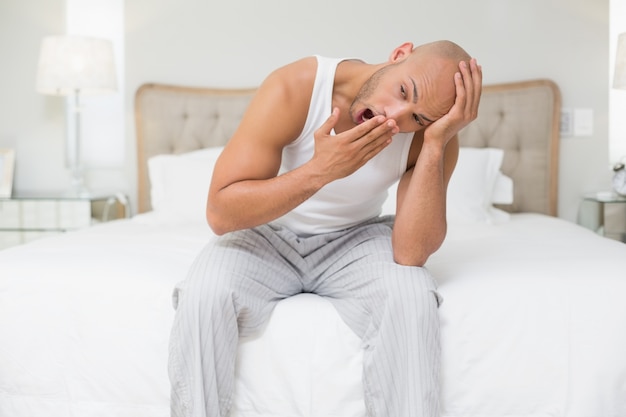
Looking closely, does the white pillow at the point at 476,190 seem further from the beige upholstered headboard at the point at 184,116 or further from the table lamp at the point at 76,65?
the table lamp at the point at 76,65

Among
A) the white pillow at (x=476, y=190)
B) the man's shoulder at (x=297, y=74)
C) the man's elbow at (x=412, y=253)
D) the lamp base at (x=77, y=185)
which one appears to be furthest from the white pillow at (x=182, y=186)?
the man's elbow at (x=412, y=253)

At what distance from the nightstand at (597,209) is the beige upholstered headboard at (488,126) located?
0.13 meters

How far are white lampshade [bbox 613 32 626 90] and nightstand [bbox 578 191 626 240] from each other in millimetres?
454

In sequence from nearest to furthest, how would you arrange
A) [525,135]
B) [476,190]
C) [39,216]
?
[476,190] → [39,216] → [525,135]

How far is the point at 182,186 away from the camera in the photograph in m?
2.37

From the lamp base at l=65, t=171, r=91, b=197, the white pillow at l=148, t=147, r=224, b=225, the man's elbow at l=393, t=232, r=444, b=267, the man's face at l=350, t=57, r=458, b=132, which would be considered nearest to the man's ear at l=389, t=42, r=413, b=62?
the man's face at l=350, t=57, r=458, b=132

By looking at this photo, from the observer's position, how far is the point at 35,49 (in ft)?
9.67

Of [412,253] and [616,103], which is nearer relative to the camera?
[412,253]

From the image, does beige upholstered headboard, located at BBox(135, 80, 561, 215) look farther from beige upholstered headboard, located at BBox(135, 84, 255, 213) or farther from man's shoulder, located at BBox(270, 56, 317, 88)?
man's shoulder, located at BBox(270, 56, 317, 88)

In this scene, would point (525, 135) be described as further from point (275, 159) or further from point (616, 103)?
point (275, 159)

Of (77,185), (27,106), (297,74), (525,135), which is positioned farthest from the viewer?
(27,106)

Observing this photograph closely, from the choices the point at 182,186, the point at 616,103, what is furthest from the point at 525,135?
the point at 182,186

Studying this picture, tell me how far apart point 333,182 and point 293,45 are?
1.68 metres

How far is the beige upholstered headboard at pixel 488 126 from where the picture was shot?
8.67 feet
